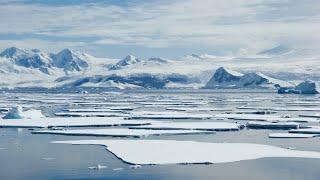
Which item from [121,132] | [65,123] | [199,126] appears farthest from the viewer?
[65,123]

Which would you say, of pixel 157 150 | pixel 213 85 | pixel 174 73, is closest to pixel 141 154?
pixel 157 150

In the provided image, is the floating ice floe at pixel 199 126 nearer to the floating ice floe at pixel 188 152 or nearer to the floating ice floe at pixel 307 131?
the floating ice floe at pixel 307 131

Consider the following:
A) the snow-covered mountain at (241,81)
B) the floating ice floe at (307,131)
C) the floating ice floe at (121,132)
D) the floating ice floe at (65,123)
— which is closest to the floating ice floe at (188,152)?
the floating ice floe at (121,132)

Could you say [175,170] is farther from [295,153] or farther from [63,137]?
[63,137]

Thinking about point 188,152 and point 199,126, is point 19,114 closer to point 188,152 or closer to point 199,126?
point 199,126

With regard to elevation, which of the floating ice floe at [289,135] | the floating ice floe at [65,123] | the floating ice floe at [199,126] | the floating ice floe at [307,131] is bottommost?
the floating ice floe at [289,135]

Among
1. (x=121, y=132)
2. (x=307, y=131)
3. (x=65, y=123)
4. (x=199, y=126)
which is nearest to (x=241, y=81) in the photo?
(x=65, y=123)

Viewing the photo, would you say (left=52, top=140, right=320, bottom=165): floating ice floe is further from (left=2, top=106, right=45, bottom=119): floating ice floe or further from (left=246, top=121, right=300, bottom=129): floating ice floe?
(left=2, top=106, right=45, bottom=119): floating ice floe
